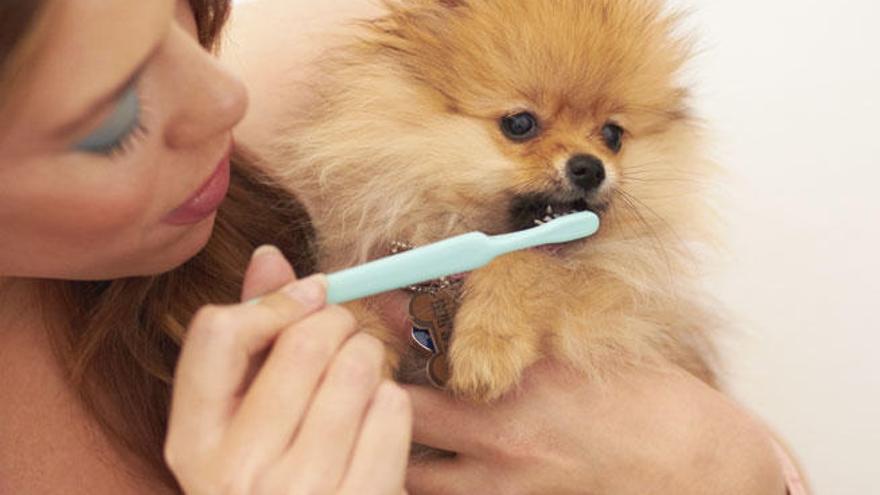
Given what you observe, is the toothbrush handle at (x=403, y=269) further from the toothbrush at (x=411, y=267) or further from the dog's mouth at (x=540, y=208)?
the dog's mouth at (x=540, y=208)

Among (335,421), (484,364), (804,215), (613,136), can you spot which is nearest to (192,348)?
(335,421)

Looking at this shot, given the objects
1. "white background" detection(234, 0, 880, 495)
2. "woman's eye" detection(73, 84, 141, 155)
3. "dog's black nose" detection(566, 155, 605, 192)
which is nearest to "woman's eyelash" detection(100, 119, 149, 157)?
"woman's eye" detection(73, 84, 141, 155)

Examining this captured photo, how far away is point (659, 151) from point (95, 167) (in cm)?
87

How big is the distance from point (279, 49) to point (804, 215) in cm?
118

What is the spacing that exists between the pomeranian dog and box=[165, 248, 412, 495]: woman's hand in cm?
30

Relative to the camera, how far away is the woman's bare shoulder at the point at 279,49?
147 cm

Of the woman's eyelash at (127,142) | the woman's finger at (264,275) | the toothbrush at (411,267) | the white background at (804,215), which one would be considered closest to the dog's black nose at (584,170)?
the toothbrush at (411,267)

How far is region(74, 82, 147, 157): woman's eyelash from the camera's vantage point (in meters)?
0.75

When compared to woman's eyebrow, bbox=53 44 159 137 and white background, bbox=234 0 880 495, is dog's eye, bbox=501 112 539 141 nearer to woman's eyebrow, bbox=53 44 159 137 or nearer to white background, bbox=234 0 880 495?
woman's eyebrow, bbox=53 44 159 137

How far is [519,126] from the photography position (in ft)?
3.86

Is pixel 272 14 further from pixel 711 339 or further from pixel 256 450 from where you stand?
pixel 256 450

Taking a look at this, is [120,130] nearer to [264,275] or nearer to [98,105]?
[98,105]

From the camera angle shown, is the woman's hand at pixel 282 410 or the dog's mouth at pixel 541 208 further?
the dog's mouth at pixel 541 208

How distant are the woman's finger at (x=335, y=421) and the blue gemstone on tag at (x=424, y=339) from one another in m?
0.33
